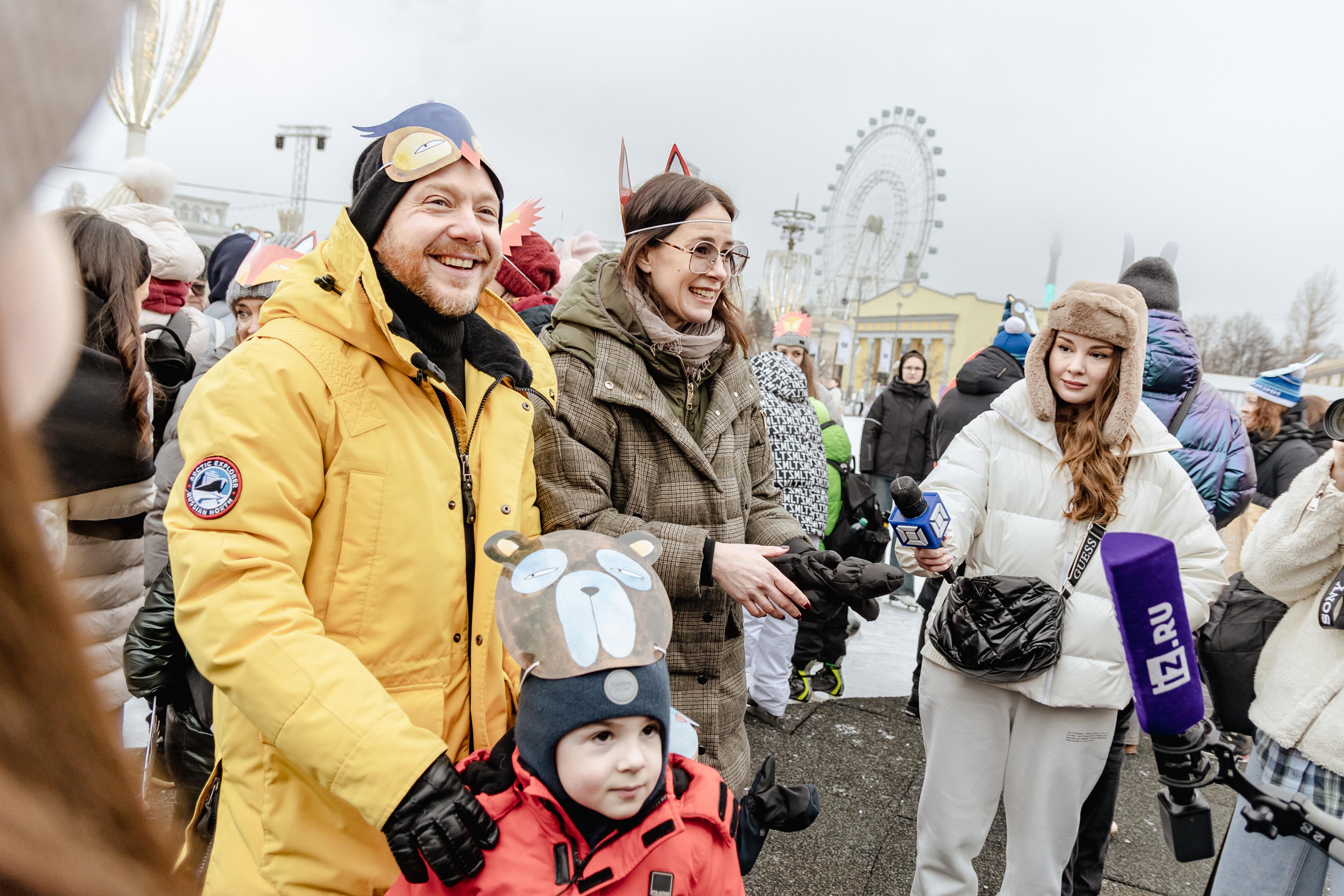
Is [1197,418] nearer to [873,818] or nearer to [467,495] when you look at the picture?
[873,818]

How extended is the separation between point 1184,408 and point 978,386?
1.02 m

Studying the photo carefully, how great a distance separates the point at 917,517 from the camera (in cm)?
219

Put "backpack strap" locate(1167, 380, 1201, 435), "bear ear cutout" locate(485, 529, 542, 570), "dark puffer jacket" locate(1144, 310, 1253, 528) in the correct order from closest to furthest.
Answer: "bear ear cutout" locate(485, 529, 542, 570) < "dark puffer jacket" locate(1144, 310, 1253, 528) < "backpack strap" locate(1167, 380, 1201, 435)

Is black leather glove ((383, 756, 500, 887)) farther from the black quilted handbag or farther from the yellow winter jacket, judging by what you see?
the black quilted handbag

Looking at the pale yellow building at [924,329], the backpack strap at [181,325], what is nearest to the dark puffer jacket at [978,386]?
the backpack strap at [181,325]

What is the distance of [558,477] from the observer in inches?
81.4

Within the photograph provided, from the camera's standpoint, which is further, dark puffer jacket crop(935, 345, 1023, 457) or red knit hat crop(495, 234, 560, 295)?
dark puffer jacket crop(935, 345, 1023, 457)

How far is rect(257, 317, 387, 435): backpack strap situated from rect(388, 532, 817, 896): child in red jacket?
34 centimetres

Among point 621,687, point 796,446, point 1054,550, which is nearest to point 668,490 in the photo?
point 621,687

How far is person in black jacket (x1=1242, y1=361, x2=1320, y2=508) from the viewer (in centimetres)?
496

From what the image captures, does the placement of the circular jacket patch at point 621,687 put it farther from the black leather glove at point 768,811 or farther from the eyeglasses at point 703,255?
the eyeglasses at point 703,255

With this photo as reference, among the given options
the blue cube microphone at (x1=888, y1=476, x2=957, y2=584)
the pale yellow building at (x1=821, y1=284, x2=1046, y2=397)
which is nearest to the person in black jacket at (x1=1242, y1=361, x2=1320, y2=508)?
the blue cube microphone at (x1=888, y1=476, x2=957, y2=584)

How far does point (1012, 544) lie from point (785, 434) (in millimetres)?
1861

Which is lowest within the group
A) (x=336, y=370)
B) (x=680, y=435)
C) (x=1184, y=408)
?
(x=680, y=435)
